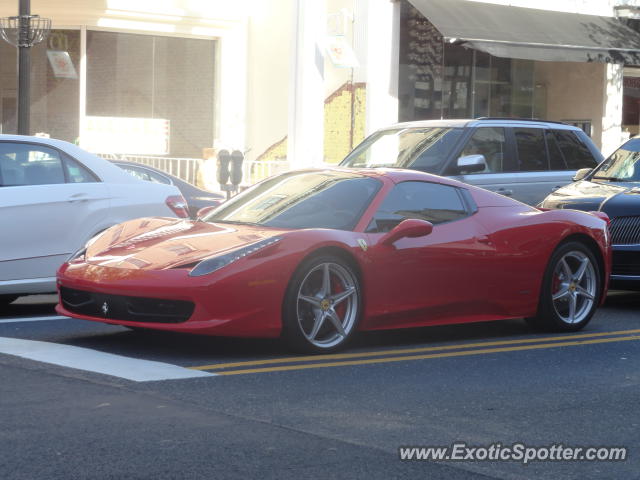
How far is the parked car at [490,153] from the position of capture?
13.1 meters

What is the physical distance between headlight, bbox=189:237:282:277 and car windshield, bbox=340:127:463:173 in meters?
5.32

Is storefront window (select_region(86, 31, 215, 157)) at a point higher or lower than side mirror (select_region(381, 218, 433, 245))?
higher

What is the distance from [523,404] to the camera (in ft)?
22.1

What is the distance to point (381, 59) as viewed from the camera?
930 inches

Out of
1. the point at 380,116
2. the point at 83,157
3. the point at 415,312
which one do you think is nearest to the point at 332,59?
the point at 380,116

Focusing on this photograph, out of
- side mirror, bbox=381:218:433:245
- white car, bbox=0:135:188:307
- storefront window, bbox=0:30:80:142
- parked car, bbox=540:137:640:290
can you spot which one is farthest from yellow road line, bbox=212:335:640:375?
storefront window, bbox=0:30:80:142

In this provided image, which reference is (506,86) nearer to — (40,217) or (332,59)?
(332,59)

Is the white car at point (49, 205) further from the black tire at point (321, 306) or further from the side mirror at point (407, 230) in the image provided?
the side mirror at point (407, 230)

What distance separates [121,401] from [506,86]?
2191cm

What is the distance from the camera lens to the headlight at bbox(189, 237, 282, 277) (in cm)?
769

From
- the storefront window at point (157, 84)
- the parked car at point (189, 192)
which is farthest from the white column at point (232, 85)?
the parked car at point (189, 192)

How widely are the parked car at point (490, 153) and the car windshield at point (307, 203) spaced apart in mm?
3747

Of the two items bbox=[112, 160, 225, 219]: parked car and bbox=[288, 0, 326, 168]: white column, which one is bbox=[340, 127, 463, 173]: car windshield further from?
bbox=[288, 0, 326, 168]: white column

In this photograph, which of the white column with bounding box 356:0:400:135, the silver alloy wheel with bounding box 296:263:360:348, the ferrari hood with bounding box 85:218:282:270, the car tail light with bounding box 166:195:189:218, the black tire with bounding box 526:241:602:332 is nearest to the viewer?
the ferrari hood with bounding box 85:218:282:270
